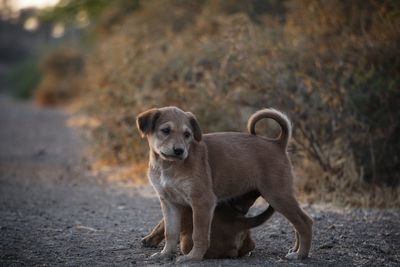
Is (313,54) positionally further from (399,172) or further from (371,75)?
(399,172)

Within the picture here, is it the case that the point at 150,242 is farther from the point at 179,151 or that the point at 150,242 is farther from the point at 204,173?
the point at 179,151

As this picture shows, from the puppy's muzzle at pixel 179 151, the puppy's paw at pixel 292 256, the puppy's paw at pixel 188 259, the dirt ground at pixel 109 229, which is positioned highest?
the puppy's muzzle at pixel 179 151

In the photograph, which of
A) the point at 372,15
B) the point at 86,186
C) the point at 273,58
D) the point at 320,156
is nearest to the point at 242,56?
the point at 273,58

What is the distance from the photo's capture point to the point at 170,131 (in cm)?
616

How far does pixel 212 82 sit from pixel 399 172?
10.4ft

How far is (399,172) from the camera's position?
959 cm

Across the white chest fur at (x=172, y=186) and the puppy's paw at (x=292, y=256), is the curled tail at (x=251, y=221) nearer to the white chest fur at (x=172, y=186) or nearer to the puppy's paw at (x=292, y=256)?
the puppy's paw at (x=292, y=256)

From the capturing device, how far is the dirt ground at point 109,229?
6.32 meters

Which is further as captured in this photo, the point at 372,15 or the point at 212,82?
the point at 372,15

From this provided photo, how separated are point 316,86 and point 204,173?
3793 mm

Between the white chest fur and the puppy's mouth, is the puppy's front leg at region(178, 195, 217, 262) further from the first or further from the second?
the puppy's mouth

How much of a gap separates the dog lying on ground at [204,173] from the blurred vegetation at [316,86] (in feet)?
9.86

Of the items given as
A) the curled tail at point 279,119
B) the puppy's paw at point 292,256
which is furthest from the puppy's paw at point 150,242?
the curled tail at point 279,119

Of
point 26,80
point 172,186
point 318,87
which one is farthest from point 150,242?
point 26,80
